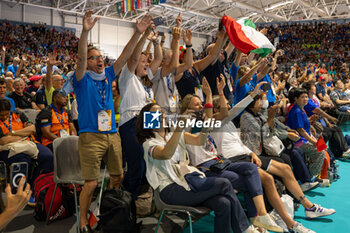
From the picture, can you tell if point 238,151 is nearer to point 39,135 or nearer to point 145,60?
point 145,60

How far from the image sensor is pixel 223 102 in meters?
2.63

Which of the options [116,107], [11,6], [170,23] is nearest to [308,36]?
[170,23]

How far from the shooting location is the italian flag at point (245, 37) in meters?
3.44

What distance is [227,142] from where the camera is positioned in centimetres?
277

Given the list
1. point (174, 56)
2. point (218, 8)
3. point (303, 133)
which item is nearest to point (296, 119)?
point (303, 133)

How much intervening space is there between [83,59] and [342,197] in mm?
3178

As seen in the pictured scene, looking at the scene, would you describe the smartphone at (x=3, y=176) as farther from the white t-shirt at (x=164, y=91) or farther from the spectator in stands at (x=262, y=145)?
the spectator in stands at (x=262, y=145)

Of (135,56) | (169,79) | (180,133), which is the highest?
(135,56)

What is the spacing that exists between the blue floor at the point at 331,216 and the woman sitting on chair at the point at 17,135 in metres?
1.55

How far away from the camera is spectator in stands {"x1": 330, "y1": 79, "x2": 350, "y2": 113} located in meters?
7.06

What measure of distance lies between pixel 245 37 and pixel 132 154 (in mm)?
2012

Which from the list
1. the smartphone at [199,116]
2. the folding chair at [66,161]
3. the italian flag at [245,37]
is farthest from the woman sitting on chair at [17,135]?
the italian flag at [245,37]

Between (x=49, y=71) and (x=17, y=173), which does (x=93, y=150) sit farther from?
(x=49, y=71)

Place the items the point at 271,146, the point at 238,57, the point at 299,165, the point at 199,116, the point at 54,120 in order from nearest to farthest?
the point at 199,116, the point at 271,146, the point at 54,120, the point at 299,165, the point at 238,57
